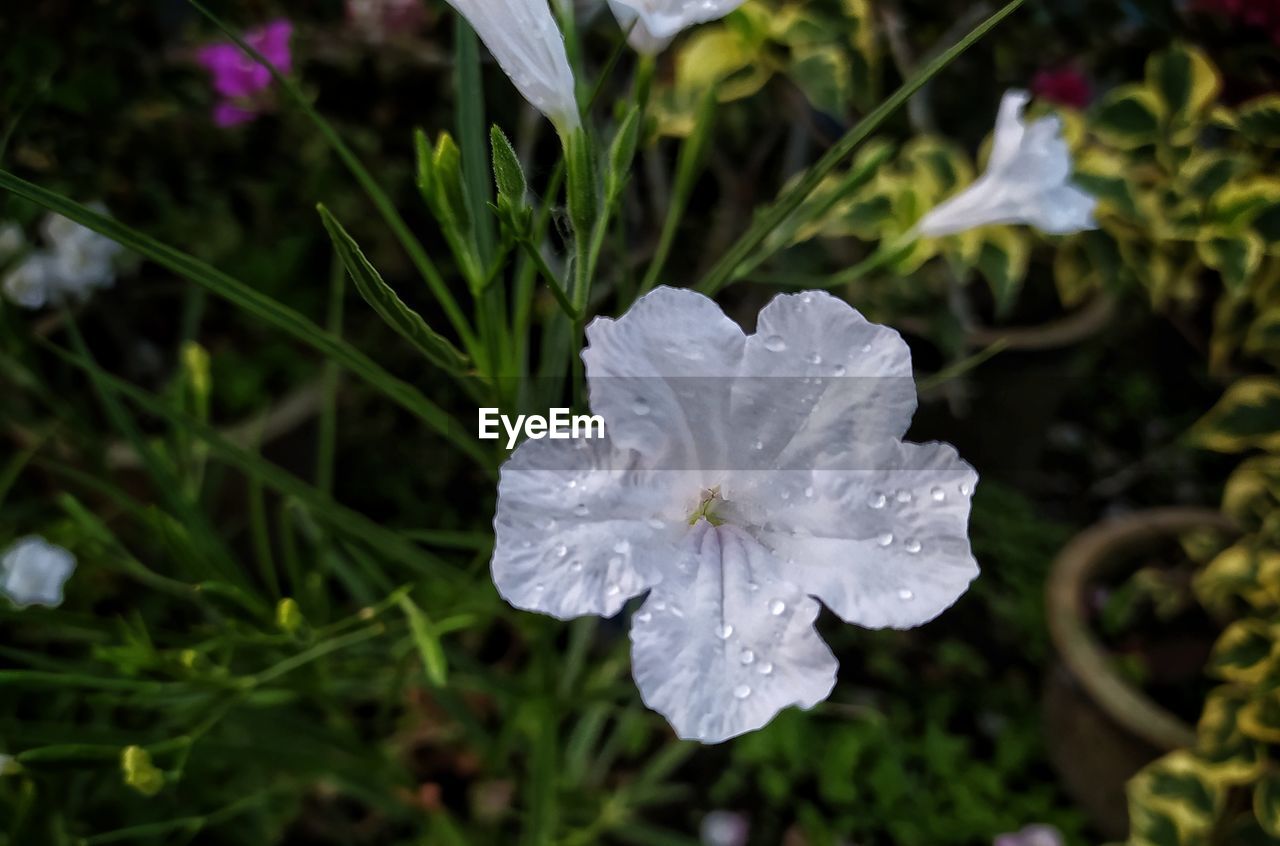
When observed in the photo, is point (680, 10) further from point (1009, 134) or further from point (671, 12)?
point (1009, 134)

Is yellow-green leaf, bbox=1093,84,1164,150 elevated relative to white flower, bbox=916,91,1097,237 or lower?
elevated

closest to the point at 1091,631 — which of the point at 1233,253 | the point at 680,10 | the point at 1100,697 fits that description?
the point at 1100,697

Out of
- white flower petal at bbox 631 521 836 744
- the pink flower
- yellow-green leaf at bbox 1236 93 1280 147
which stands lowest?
white flower petal at bbox 631 521 836 744

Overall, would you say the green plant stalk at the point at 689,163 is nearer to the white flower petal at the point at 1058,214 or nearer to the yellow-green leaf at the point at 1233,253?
the white flower petal at the point at 1058,214

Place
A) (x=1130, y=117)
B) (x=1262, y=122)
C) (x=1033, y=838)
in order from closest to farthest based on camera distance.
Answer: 1. (x=1262, y=122)
2. (x=1130, y=117)
3. (x=1033, y=838)

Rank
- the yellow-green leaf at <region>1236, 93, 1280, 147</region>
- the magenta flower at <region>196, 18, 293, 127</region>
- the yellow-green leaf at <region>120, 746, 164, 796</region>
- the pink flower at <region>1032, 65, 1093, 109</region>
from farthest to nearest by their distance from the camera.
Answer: the pink flower at <region>1032, 65, 1093, 109</region>, the magenta flower at <region>196, 18, 293, 127</region>, the yellow-green leaf at <region>1236, 93, 1280, 147</region>, the yellow-green leaf at <region>120, 746, 164, 796</region>

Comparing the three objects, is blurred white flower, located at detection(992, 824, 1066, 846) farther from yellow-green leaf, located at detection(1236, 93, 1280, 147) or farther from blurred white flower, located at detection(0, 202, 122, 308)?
blurred white flower, located at detection(0, 202, 122, 308)

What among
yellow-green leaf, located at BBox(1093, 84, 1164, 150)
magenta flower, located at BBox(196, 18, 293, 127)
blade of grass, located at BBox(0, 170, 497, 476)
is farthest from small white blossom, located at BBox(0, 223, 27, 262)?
yellow-green leaf, located at BBox(1093, 84, 1164, 150)
